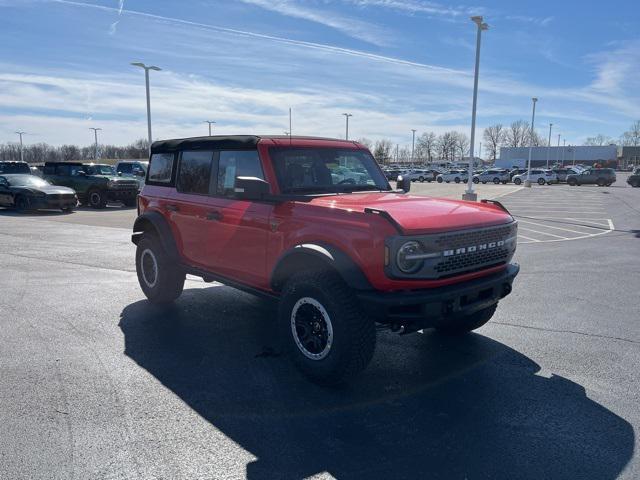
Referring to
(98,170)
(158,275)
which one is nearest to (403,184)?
(158,275)

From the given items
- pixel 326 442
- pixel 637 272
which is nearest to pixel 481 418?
pixel 326 442

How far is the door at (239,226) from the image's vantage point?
15.7 feet

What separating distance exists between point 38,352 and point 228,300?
250 cm

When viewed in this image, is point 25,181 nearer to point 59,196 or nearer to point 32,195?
point 32,195

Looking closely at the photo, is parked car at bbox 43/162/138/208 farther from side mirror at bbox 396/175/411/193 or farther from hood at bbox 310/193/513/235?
hood at bbox 310/193/513/235

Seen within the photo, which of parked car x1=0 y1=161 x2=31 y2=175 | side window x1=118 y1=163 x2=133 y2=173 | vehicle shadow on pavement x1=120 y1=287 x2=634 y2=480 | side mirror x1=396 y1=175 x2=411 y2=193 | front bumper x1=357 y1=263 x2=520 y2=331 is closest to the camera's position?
vehicle shadow on pavement x1=120 y1=287 x2=634 y2=480

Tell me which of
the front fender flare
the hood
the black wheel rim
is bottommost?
the black wheel rim

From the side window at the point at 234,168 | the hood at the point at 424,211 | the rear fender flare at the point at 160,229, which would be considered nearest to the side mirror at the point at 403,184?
the hood at the point at 424,211

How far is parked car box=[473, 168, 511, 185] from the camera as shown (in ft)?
164

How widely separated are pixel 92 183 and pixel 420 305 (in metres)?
20.0

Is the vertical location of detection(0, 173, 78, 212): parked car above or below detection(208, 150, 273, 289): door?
below

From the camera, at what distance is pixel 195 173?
5859 millimetres

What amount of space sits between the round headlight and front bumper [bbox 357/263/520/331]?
0.61ft

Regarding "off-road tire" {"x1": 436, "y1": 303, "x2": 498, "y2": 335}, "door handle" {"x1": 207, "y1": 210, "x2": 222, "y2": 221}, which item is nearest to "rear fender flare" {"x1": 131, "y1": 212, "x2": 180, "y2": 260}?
"door handle" {"x1": 207, "y1": 210, "x2": 222, "y2": 221}
